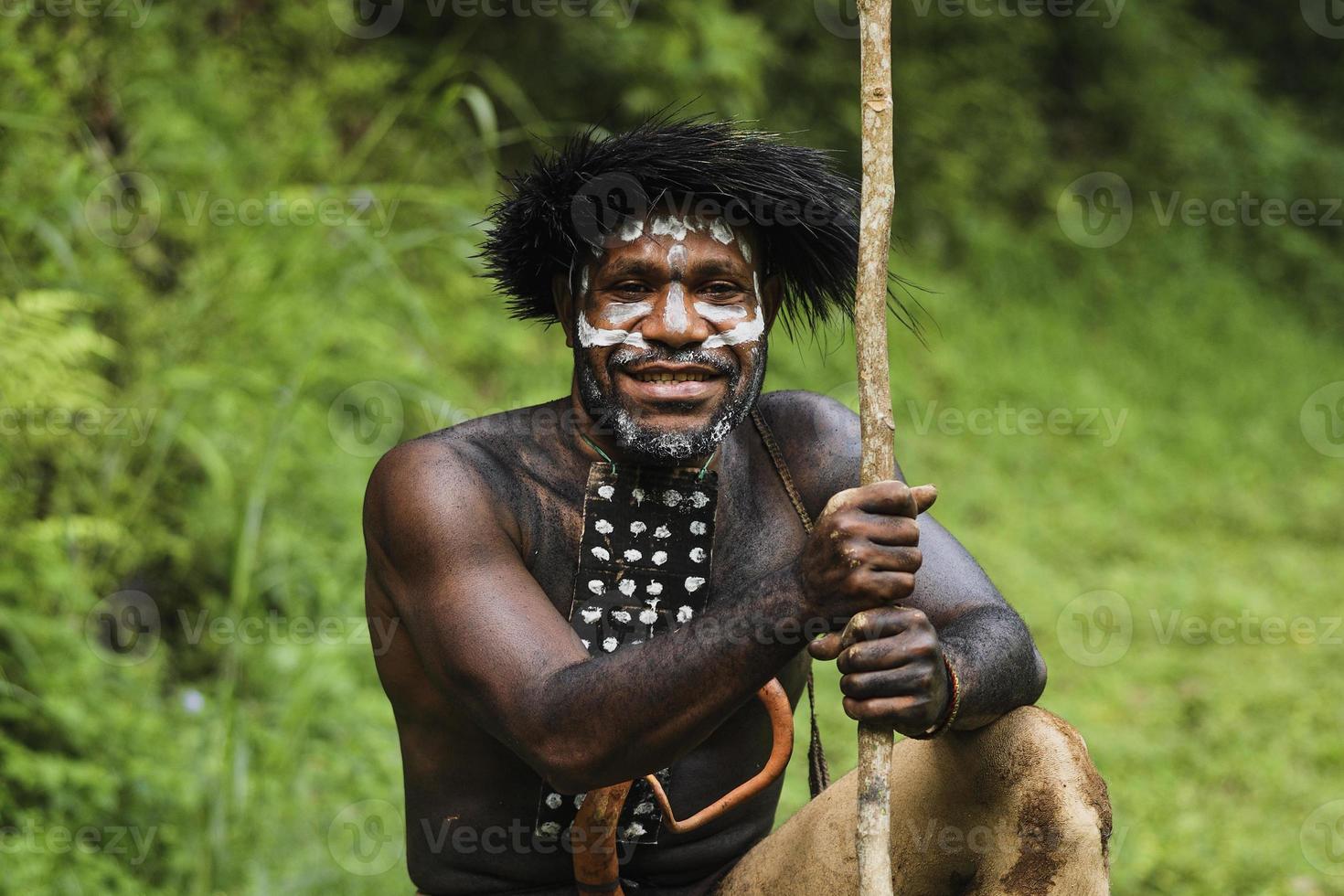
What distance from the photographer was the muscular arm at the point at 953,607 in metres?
2.25

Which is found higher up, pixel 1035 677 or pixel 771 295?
pixel 771 295

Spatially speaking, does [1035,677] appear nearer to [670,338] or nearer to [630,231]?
[670,338]

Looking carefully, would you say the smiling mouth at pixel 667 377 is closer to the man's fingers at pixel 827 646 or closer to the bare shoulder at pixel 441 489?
the bare shoulder at pixel 441 489

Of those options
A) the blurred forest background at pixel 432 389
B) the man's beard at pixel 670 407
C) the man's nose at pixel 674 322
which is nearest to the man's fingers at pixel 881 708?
the man's beard at pixel 670 407

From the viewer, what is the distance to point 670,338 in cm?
246

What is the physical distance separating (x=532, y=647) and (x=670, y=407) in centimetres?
50

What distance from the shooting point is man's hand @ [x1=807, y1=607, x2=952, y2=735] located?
6.72 feet

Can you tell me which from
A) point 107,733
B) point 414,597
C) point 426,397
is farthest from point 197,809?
point 414,597

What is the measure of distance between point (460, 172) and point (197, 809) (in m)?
4.70

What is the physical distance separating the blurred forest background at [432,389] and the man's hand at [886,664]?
36.5 inches

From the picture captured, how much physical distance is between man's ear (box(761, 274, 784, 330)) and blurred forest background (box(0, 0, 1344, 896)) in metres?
0.17

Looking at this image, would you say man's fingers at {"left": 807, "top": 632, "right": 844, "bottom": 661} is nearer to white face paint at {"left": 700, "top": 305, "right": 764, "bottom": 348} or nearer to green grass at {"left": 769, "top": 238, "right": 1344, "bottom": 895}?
white face paint at {"left": 700, "top": 305, "right": 764, "bottom": 348}

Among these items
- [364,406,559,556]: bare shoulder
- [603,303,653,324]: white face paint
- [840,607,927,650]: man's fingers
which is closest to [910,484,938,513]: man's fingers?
[840,607,927,650]: man's fingers

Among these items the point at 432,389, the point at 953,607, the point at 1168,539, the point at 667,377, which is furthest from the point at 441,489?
the point at 1168,539
